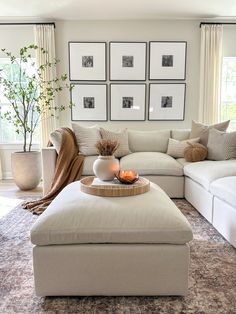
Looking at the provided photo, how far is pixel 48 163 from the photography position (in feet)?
12.3

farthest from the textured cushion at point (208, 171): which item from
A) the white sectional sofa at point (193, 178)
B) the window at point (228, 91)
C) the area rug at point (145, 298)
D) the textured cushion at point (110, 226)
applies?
the window at point (228, 91)

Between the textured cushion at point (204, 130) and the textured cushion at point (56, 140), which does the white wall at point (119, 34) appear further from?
the textured cushion at point (56, 140)

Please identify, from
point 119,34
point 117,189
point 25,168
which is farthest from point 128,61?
point 117,189

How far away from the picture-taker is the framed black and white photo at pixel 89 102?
4.96m

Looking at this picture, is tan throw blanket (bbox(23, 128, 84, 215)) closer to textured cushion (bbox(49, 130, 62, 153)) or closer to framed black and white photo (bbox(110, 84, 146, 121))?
textured cushion (bbox(49, 130, 62, 153))

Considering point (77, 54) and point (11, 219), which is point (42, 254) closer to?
point (11, 219)

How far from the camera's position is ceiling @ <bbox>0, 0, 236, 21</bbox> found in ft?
13.1

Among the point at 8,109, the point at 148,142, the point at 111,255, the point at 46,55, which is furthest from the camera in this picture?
the point at 8,109

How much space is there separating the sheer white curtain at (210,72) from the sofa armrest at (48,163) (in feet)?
8.80

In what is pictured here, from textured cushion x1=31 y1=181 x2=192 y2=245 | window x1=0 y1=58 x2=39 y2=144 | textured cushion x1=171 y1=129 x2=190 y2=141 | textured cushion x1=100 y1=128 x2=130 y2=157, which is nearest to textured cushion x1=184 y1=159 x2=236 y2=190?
textured cushion x1=171 y1=129 x2=190 y2=141

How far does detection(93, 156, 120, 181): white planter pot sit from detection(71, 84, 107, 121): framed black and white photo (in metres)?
2.74

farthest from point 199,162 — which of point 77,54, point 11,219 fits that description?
point 77,54

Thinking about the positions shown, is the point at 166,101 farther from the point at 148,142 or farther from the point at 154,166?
the point at 154,166

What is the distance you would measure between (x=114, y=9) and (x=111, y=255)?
12.5 ft
